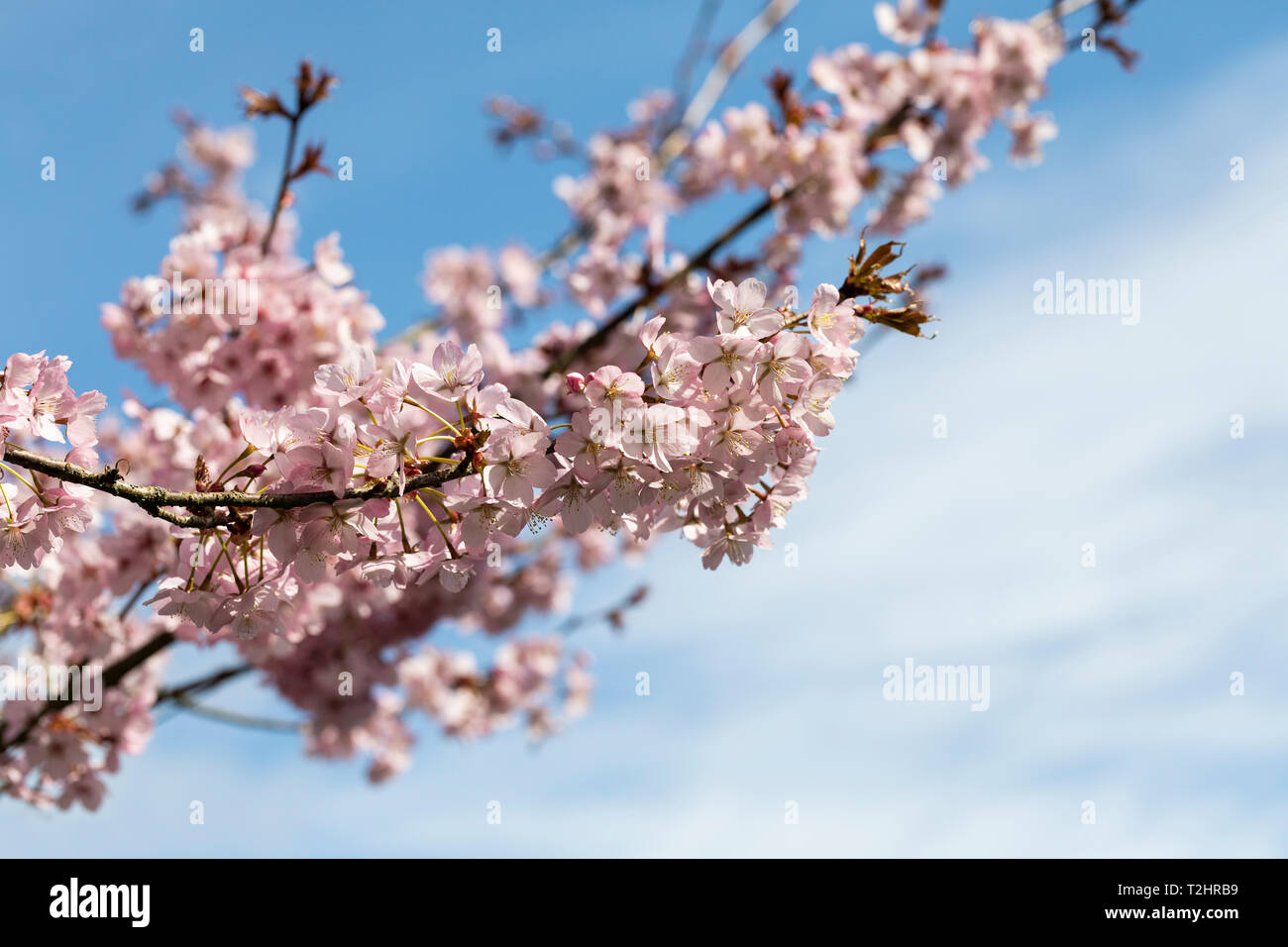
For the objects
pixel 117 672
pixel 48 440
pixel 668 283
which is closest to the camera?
pixel 48 440

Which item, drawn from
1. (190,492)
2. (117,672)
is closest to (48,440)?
(190,492)

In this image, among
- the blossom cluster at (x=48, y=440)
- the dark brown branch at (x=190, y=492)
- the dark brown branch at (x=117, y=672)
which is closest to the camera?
the dark brown branch at (x=190, y=492)

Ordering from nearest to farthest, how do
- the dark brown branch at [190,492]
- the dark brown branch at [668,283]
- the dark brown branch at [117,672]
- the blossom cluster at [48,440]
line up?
the dark brown branch at [190,492] < the blossom cluster at [48,440] < the dark brown branch at [117,672] < the dark brown branch at [668,283]

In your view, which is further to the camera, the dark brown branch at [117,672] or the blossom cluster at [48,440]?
the dark brown branch at [117,672]

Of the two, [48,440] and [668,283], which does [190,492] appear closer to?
[48,440]

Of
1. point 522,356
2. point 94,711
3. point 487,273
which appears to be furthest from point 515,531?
point 487,273

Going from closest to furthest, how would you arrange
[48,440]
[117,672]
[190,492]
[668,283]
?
1. [190,492]
2. [48,440]
3. [117,672]
4. [668,283]

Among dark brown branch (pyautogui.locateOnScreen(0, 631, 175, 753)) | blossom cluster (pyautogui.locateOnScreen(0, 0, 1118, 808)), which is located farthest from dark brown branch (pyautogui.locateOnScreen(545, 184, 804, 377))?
dark brown branch (pyautogui.locateOnScreen(0, 631, 175, 753))

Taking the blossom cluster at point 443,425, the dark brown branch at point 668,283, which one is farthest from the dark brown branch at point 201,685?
the dark brown branch at point 668,283

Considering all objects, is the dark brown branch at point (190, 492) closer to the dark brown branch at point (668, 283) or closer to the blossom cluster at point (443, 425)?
the blossom cluster at point (443, 425)

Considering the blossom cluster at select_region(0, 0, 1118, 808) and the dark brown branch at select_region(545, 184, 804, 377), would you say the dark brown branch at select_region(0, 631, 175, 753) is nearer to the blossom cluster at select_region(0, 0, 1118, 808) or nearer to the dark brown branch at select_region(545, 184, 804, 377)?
the blossom cluster at select_region(0, 0, 1118, 808)

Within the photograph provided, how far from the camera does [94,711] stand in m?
4.24

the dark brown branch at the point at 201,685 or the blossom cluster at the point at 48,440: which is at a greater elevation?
the blossom cluster at the point at 48,440

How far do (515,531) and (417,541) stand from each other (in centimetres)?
36
